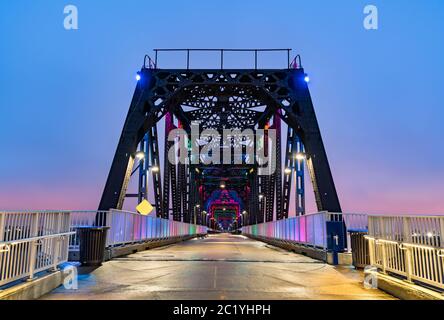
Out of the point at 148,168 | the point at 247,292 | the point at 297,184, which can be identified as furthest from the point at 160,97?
the point at 247,292

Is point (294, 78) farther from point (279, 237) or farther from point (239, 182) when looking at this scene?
point (239, 182)

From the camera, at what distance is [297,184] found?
2600 cm

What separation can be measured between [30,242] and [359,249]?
313 inches

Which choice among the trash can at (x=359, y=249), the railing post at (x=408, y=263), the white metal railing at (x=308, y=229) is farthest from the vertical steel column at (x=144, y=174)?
the railing post at (x=408, y=263)

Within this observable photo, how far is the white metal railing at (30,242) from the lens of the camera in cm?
527

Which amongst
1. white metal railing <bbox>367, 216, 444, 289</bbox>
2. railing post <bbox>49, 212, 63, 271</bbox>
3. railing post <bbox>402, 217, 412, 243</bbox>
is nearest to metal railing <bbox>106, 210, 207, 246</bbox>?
railing post <bbox>49, 212, 63, 271</bbox>

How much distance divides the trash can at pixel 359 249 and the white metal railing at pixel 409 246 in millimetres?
1630

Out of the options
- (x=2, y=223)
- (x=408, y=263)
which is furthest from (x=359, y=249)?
(x=2, y=223)

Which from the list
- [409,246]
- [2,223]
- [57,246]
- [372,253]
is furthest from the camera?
[372,253]

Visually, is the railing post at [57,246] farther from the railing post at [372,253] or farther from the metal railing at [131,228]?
the railing post at [372,253]

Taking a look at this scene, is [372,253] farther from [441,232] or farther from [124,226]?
[124,226]

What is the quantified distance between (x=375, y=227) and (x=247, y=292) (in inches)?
135

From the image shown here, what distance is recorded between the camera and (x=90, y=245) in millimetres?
9852

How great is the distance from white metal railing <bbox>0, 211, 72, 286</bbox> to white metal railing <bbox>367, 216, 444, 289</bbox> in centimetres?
631
